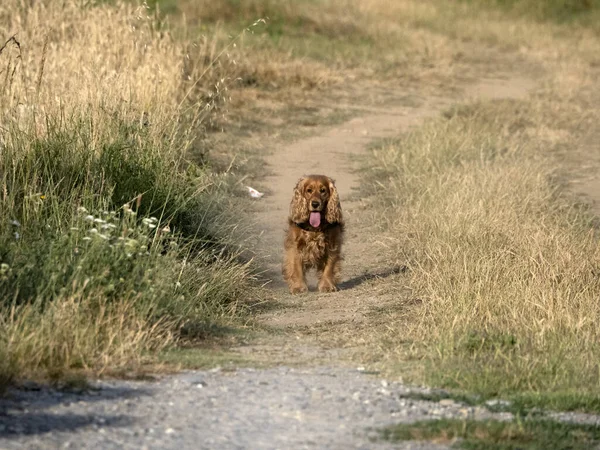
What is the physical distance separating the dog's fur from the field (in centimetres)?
23

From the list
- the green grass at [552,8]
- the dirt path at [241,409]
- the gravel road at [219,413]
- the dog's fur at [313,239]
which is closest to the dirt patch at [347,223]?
the dog's fur at [313,239]

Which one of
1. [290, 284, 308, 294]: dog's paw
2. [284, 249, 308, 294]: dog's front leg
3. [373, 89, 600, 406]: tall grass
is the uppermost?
[373, 89, 600, 406]: tall grass

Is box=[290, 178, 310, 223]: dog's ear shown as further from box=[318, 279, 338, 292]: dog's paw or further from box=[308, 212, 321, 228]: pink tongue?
box=[318, 279, 338, 292]: dog's paw

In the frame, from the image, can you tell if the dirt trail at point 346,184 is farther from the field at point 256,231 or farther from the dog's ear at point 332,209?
the dog's ear at point 332,209

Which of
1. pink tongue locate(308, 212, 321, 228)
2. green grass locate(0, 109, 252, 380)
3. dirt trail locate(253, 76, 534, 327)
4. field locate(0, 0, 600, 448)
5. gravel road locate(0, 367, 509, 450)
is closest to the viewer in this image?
gravel road locate(0, 367, 509, 450)

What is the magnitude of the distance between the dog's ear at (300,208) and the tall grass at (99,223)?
1.83ft

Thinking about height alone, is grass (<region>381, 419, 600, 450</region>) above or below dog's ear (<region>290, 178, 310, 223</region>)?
below

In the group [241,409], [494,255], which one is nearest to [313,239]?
[494,255]

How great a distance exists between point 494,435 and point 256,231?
19.3ft

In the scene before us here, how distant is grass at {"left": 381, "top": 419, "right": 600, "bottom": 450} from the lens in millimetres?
4824

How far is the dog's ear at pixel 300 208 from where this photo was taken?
8.94m

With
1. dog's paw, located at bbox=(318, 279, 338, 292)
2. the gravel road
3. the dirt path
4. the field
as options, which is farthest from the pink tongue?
the gravel road

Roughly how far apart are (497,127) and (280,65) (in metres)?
3.74

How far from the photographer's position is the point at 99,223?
669 cm
